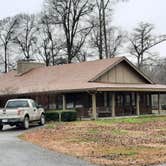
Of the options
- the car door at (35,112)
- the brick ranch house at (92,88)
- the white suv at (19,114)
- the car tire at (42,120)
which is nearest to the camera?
the white suv at (19,114)

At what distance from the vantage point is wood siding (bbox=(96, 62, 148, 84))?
137 feet

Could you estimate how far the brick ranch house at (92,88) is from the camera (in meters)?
39.1

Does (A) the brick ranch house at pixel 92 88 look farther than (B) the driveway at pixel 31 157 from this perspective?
Yes

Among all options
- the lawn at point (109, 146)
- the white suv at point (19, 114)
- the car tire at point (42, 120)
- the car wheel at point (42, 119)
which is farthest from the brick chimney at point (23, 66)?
the lawn at point (109, 146)

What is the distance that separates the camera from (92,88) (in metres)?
36.0

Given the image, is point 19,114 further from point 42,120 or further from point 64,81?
point 64,81

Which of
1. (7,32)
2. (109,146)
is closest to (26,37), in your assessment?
(7,32)

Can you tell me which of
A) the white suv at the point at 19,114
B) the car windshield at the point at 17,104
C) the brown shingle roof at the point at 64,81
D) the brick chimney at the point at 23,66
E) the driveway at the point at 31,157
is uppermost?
the brick chimney at the point at 23,66

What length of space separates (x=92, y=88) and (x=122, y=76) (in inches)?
310

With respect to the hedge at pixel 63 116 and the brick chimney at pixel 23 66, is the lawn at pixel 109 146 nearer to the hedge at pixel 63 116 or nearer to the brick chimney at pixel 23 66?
the hedge at pixel 63 116

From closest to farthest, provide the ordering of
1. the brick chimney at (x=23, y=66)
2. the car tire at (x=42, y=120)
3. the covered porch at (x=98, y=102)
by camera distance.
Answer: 1. the car tire at (x=42, y=120)
2. the covered porch at (x=98, y=102)
3. the brick chimney at (x=23, y=66)

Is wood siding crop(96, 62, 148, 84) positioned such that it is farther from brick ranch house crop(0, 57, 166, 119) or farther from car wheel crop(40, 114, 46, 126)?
car wheel crop(40, 114, 46, 126)

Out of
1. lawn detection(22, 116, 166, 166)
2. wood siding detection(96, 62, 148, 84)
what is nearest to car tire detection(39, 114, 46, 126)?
lawn detection(22, 116, 166, 166)

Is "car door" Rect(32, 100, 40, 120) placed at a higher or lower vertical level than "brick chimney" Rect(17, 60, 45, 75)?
lower
